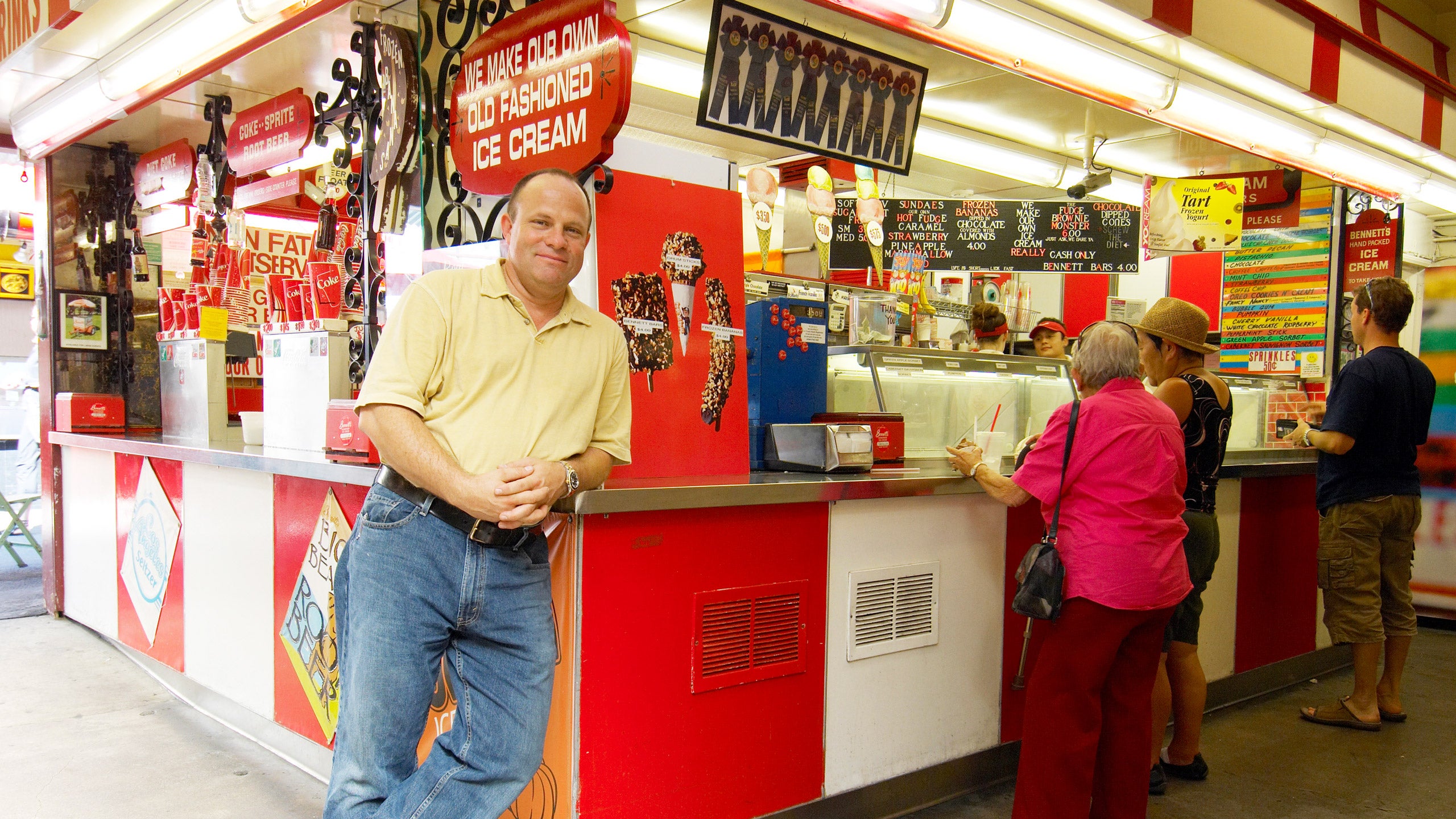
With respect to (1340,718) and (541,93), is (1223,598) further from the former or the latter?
(541,93)

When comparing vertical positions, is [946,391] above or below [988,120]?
below

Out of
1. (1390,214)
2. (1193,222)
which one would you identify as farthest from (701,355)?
(1390,214)

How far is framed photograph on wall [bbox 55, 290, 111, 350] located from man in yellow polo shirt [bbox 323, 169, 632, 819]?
498 centimetres

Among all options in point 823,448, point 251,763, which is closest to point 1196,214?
point 823,448

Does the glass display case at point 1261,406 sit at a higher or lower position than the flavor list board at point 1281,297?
lower

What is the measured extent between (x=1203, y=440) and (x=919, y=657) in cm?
129

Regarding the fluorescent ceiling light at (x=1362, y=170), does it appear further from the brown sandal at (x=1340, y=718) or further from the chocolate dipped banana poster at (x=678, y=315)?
the chocolate dipped banana poster at (x=678, y=315)

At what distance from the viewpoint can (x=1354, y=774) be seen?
3803 mm

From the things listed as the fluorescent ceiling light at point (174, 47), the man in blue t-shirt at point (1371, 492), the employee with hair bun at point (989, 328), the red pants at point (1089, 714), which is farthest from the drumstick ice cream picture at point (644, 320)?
the employee with hair bun at point (989, 328)

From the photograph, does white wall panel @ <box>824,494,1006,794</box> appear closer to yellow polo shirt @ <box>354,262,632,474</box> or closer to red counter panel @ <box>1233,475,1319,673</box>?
yellow polo shirt @ <box>354,262,632,474</box>

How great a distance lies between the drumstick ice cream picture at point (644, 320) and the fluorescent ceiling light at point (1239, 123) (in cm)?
290

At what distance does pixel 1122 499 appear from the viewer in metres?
2.75

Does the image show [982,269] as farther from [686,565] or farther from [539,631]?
[539,631]

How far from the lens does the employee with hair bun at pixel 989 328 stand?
6742mm
